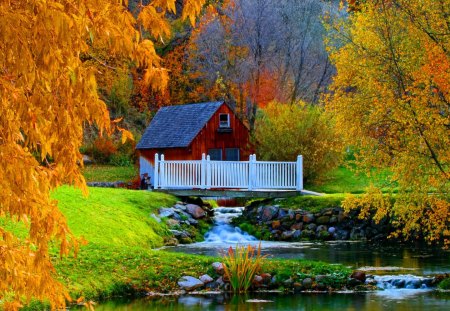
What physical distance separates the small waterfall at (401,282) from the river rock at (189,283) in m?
3.69

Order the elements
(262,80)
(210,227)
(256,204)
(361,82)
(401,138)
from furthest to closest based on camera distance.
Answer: (262,80)
(256,204)
(210,227)
(361,82)
(401,138)

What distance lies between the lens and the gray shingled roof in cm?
3566

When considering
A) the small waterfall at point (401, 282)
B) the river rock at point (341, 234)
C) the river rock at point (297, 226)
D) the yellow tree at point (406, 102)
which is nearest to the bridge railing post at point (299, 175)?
the river rock at point (297, 226)

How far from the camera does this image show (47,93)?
6762mm

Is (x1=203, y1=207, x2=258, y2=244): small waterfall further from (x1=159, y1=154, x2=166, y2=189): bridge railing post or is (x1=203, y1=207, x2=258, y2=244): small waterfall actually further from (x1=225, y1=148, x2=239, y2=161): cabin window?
(x1=225, y1=148, x2=239, y2=161): cabin window

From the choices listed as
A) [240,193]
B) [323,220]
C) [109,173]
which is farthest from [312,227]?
[109,173]

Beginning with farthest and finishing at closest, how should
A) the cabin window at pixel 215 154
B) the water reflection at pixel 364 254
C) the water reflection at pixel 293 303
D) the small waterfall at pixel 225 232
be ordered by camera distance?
the cabin window at pixel 215 154, the small waterfall at pixel 225 232, the water reflection at pixel 364 254, the water reflection at pixel 293 303

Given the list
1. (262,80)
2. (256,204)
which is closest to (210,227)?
(256,204)

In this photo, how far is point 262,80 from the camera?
42.6m

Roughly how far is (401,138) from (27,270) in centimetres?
1269

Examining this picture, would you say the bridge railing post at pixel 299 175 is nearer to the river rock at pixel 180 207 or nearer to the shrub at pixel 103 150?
the river rock at pixel 180 207

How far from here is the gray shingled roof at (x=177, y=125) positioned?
117 feet

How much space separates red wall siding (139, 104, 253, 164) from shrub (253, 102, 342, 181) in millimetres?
681

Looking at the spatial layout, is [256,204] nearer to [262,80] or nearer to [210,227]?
[210,227]
